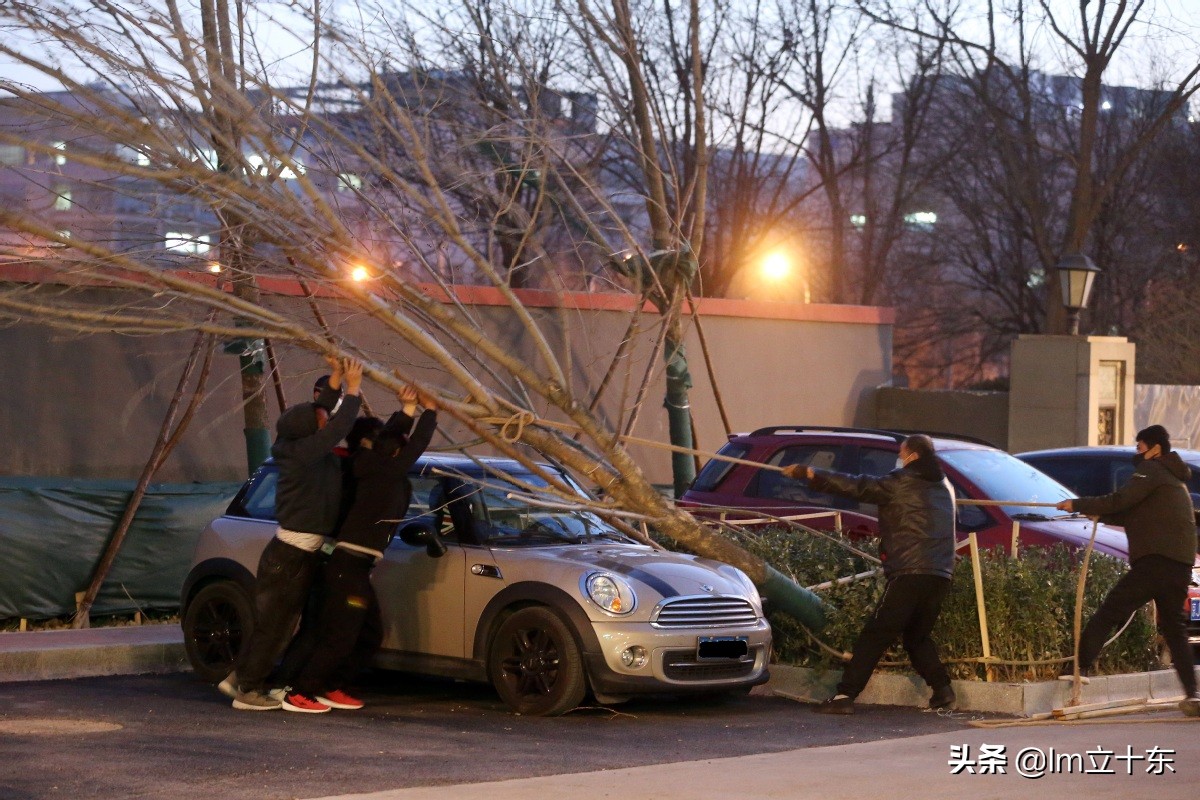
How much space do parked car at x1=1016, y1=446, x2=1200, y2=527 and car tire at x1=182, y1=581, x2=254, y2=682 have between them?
7668 millimetres

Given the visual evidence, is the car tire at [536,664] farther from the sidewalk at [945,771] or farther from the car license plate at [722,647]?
the sidewalk at [945,771]

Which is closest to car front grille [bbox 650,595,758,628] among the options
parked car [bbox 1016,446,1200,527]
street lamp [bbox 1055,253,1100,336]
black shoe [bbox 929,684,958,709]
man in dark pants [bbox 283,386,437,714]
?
black shoe [bbox 929,684,958,709]

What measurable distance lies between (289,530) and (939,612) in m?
4.03

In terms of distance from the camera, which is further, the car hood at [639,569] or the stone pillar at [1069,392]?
the stone pillar at [1069,392]

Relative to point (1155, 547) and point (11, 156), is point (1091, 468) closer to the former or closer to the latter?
point (1155, 547)

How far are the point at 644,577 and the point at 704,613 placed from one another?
42 cm

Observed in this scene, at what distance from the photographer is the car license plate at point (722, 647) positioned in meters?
9.14

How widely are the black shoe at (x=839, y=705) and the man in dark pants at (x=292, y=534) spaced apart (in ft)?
10.4

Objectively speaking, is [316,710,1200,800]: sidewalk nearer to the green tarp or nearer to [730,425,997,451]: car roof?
[730,425,997,451]: car roof

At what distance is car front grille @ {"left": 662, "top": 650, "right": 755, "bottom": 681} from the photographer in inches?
356

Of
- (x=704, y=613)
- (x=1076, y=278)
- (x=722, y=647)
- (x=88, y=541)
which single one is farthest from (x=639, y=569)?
(x=1076, y=278)

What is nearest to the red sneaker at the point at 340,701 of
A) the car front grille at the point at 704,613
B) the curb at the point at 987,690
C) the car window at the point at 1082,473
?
the car front grille at the point at 704,613

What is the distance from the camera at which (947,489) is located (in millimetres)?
9523

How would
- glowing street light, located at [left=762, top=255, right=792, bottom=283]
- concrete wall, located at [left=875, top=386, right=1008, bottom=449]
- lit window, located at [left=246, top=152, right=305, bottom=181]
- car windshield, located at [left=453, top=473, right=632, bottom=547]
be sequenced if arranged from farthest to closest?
glowing street light, located at [left=762, top=255, right=792, bottom=283], concrete wall, located at [left=875, top=386, right=1008, bottom=449], car windshield, located at [left=453, top=473, right=632, bottom=547], lit window, located at [left=246, top=152, right=305, bottom=181]
